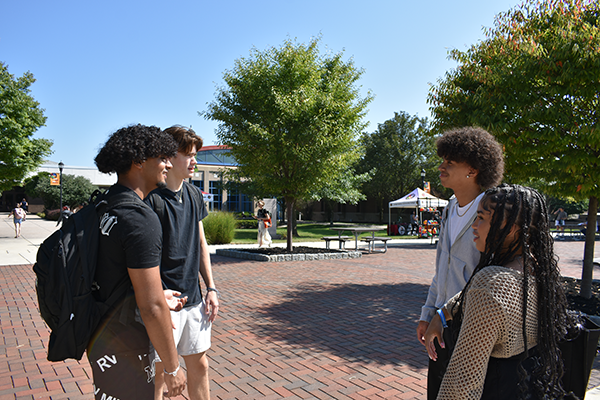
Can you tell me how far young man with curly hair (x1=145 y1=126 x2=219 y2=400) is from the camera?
230 cm

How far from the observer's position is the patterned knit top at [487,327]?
4.74ft

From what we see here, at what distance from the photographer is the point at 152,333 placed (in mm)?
1676

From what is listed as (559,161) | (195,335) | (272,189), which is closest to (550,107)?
(559,161)

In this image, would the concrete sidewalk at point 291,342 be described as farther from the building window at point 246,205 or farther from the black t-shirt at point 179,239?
the building window at point 246,205

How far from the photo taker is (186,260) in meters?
Answer: 2.37

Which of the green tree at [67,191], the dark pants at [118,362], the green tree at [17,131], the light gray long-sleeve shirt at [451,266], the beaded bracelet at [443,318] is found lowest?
the dark pants at [118,362]

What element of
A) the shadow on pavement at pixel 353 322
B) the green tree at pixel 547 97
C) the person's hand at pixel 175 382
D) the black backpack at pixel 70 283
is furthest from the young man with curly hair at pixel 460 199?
the green tree at pixel 547 97

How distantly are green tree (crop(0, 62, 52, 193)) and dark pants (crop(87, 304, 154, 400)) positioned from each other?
20.1 metres

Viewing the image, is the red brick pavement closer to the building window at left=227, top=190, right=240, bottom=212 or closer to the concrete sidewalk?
the concrete sidewalk

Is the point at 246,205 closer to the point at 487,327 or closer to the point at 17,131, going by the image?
the point at 17,131

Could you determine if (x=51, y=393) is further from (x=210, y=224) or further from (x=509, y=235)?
(x=210, y=224)

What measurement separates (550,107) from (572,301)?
10.1 ft

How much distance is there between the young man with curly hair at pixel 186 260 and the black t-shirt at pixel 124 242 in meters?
0.62

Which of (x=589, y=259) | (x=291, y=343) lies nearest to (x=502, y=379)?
(x=291, y=343)
